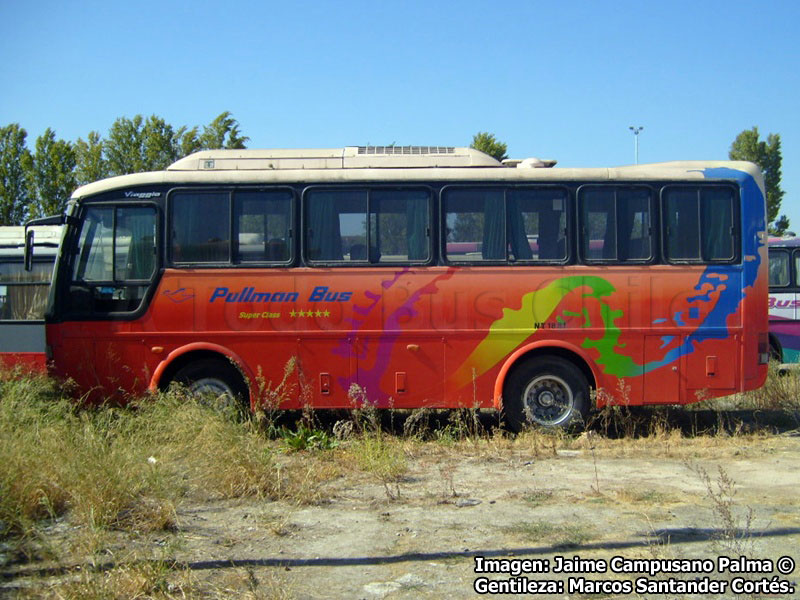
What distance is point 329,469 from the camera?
25.6 feet

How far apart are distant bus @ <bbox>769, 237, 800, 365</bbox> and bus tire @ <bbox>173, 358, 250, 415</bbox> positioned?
11.2m

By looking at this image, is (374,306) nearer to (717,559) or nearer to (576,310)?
(576,310)

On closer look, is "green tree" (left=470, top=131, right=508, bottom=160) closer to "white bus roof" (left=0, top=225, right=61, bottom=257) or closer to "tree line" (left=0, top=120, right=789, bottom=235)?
"tree line" (left=0, top=120, right=789, bottom=235)

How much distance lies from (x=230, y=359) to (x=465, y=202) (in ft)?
11.6

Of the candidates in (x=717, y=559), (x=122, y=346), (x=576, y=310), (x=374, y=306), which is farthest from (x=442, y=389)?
(x=717, y=559)

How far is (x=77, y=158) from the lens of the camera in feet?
94.7

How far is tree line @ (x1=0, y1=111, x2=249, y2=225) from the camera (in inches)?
1072

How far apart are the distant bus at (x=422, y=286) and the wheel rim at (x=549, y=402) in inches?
1.0

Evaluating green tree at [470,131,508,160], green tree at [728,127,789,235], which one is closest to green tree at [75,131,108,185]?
green tree at [470,131,508,160]

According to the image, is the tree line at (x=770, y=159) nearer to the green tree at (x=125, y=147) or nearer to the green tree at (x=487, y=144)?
the green tree at (x=487, y=144)

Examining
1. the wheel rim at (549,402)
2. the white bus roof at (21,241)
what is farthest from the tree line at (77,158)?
the wheel rim at (549,402)

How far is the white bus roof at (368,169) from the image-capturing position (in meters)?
9.88

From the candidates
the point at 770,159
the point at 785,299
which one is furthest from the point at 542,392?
the point at 770,159

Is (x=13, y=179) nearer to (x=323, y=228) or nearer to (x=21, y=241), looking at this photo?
(x=21, y=241)
